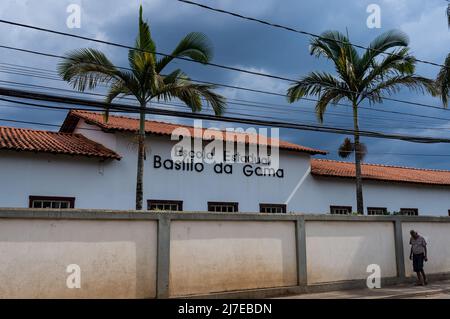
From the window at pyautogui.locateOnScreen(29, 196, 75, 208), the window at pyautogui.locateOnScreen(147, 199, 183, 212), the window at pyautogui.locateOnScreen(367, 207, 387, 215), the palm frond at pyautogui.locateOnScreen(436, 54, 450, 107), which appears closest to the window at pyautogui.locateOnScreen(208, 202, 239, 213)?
the window at pyautogui.locateOnScreen(147, 199, 183, 212)

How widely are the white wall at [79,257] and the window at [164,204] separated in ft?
21.9

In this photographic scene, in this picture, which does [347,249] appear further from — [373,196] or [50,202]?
[373,196]

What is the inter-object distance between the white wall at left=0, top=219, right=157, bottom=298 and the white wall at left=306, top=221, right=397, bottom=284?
428 centimetres

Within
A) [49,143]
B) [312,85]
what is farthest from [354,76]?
[49,143]

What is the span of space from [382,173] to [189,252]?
16.6m

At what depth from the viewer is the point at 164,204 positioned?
1633 cm

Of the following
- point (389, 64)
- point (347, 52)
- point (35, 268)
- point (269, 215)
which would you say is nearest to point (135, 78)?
point (269, 215)

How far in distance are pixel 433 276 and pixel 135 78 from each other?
35.7 ft

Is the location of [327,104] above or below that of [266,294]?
above

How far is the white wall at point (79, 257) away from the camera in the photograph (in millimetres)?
8117

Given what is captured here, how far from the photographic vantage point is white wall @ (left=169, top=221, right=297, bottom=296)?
9.60m

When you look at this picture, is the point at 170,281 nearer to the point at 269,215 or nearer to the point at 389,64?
the point at 269,215

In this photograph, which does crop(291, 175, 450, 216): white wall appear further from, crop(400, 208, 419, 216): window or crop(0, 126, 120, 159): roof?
crop(0, 126, 120, 159): roof

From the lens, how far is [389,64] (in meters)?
17.0
